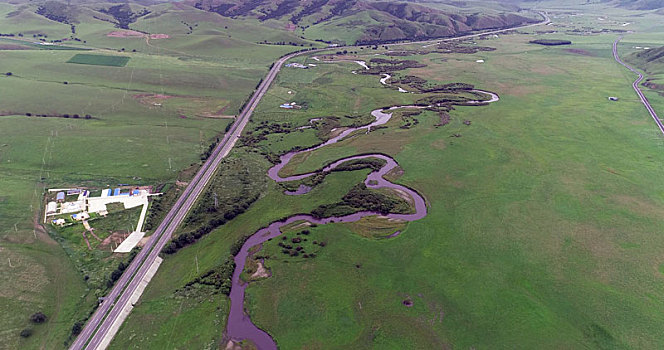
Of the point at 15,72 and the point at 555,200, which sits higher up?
the point at 15,72

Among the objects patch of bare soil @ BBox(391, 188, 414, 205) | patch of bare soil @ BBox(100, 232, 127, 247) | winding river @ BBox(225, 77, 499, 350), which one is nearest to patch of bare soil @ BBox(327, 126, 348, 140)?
winding river @ BBox(225, 77, 499, 350)

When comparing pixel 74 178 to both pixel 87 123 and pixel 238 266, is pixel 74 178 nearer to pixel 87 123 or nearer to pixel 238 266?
pixel 87 123

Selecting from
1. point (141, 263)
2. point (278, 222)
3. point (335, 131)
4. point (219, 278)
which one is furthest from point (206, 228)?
point (335, 131)

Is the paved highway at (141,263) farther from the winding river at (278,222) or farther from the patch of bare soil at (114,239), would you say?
the winding river at (278,222)

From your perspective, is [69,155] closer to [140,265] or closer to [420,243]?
[140,265]

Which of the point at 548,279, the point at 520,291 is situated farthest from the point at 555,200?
the point at 520,291

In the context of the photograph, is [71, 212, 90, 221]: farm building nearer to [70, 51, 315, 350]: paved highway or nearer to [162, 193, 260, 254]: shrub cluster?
[70, 51, 315, 350]: paved highway
